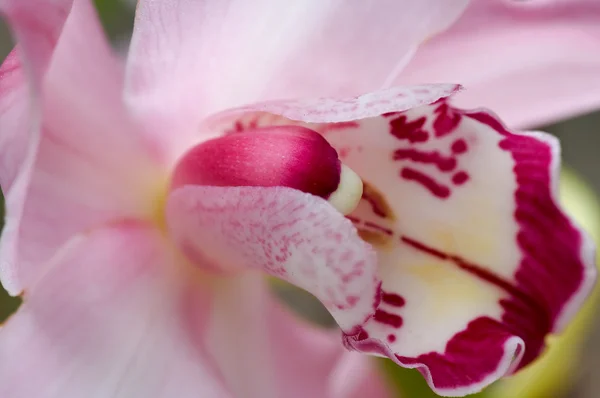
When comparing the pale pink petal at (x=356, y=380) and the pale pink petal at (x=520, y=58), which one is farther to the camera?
the pale pink petal at (x=356, y=380)

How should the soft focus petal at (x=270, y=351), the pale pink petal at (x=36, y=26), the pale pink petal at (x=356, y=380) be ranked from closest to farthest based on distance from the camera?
the pale pink petal at (x=36, y=26) → the soft focus petal at (x=270, y=351) → the pale pink petal at (x=356, y=380)

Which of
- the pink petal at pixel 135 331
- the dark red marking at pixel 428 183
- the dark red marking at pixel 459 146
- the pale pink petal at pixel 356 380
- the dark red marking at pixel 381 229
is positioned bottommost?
the pale pink petal at pixel 356 380

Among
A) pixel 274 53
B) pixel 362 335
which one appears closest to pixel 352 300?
pixel 362 335

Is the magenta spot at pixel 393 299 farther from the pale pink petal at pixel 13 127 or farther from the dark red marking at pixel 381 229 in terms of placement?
the pale pink petal at pixel 13 127

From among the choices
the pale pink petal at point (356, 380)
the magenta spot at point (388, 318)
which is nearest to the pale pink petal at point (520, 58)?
the magenta spot at point (388, 318)

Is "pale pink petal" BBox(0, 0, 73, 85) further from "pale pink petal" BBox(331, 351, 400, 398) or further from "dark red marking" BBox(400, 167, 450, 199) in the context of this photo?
"pale pink petal" BBox(331, 351, 400, 398)

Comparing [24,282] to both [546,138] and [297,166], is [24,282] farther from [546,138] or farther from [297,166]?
[546,138]

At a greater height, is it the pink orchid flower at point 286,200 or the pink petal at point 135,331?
the pink orchid flower at point 286,200

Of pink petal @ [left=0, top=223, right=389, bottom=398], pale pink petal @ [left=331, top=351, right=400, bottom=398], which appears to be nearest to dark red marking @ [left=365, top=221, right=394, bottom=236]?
pink petal @ [left=0, top=223, right=389, bottom=398]
